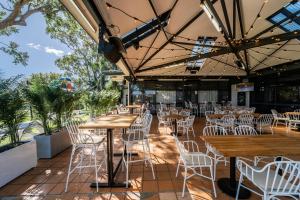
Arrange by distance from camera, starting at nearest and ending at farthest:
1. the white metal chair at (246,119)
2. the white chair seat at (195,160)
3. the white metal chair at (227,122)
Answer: the white chair seat at (195,160), the white metal chair at (227,122), the white metal chair at (246,119)

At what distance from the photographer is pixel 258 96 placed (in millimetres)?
11953

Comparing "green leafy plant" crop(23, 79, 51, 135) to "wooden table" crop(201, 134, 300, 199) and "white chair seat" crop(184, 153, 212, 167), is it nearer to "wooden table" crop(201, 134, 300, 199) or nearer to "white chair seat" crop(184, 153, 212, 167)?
"white chair seat" crop(184, 153, 212, 167)

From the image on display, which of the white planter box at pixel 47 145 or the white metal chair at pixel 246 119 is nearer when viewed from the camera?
the white planter box at pixel 47 145

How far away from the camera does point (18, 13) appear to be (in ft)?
21.9

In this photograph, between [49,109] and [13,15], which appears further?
[13,15]

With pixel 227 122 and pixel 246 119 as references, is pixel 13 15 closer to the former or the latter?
pixel 227 122

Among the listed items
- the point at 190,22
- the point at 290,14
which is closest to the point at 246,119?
the point at 290,14

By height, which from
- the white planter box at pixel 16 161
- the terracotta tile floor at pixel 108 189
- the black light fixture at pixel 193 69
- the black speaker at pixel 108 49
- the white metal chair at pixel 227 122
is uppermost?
the black light fixture at pixel 193 69

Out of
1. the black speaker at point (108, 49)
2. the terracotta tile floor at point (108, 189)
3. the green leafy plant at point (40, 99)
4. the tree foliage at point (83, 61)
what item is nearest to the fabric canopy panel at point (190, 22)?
the black speaker at point (108, 49)

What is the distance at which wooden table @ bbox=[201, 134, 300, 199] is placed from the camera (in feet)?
7.57

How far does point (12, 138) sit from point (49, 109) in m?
1.04

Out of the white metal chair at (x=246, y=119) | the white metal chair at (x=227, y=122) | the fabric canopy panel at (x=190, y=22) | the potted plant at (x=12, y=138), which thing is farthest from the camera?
the white metal chair at (x=246, y=119)

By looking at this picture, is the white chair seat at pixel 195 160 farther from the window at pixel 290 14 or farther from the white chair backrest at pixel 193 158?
the window at pixel 290 14

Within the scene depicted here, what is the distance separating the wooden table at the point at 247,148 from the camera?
2.31 m
